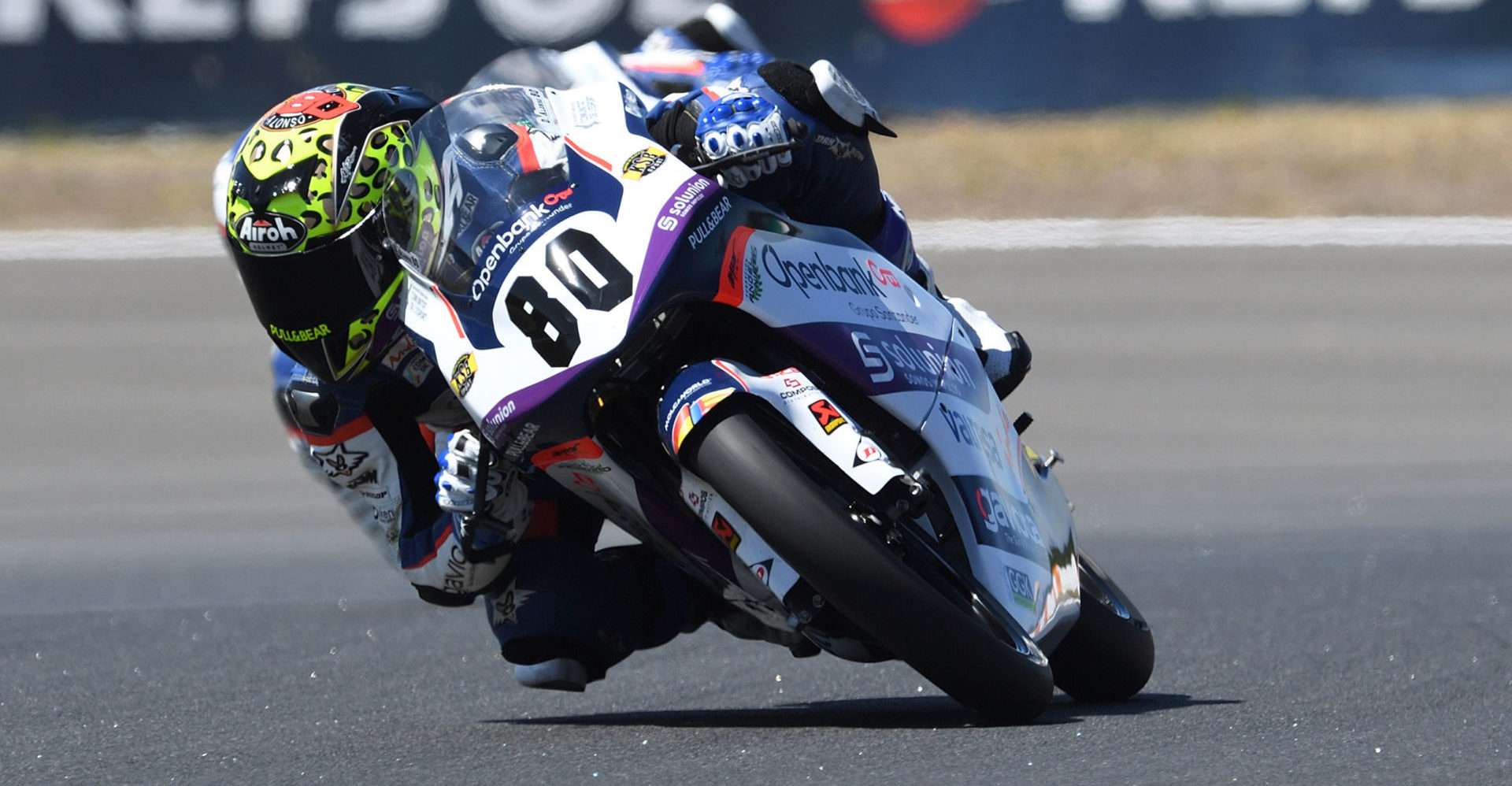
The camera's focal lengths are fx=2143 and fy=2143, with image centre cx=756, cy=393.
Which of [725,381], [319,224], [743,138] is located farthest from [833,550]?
[319,224]

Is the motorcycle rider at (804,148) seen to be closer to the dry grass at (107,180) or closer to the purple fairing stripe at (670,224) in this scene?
the purple fairing stripe at (670,224)

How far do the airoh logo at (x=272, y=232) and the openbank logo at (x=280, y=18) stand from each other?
9291 mm

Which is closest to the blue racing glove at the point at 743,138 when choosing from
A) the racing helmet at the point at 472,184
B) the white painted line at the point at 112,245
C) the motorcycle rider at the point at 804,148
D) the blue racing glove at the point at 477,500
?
the motorcycle rider at the point at 804,148

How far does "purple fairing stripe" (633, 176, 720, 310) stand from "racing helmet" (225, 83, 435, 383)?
55 cm

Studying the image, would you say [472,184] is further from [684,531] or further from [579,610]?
[579,610]

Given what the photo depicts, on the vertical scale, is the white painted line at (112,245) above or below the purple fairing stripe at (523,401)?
below

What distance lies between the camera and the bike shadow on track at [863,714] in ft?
13.4

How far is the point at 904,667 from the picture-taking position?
5.20 metres

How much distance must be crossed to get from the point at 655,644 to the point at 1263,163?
9.69 meters

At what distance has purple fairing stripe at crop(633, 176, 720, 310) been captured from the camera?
3504mm

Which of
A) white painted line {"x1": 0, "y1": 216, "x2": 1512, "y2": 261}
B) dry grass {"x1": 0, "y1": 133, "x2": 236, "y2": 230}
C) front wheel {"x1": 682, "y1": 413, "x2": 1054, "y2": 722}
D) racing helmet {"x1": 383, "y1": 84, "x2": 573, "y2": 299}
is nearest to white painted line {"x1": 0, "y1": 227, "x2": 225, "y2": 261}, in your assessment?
white painted line {"x1": 0, "y1": 216, "x2": 1512, "y2": 261}

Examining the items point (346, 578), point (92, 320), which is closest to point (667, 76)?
point (346, 578)

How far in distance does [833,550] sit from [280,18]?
10547mm

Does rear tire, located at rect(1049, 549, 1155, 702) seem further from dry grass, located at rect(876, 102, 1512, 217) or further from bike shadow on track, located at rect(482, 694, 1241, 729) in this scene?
dry grass, located at rect(876, 102, 1512, 217)
